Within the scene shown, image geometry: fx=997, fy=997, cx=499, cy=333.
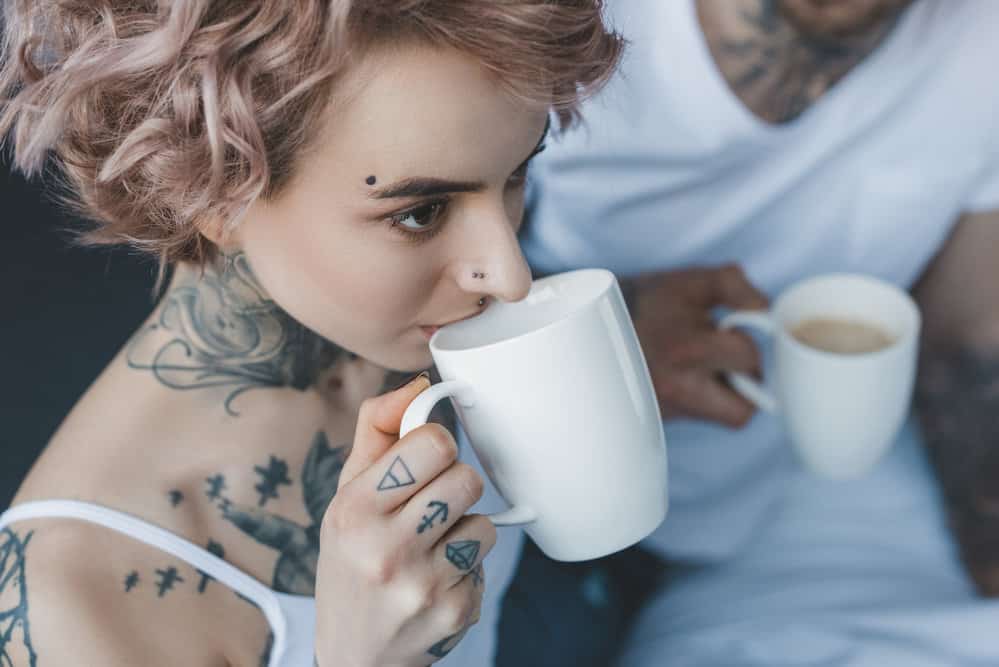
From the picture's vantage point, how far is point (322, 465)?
3.06 ft

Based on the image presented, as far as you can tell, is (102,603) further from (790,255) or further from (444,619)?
(790,255)

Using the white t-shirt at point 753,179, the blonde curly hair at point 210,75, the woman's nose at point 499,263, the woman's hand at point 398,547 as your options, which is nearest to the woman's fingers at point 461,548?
the woman's hand at point 398,547

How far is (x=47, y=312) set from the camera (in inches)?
42.5

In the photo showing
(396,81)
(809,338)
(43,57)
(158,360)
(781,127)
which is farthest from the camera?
(781,127)

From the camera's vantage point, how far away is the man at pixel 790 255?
3.92ft

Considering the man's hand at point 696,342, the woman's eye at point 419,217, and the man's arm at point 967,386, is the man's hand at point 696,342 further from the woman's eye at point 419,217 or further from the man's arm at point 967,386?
the woman's eye at point 419,217

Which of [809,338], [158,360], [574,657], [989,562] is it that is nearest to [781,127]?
[809,338]

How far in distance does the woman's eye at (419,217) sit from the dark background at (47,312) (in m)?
0.50

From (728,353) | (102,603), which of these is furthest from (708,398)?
(102,603)

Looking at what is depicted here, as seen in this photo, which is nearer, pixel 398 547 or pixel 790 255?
pixel 398 547

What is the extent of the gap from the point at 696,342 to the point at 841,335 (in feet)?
0.54

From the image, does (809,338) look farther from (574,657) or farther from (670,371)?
(574,657)

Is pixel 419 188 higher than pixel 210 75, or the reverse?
pixel 210 75

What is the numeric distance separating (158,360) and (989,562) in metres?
0.99
